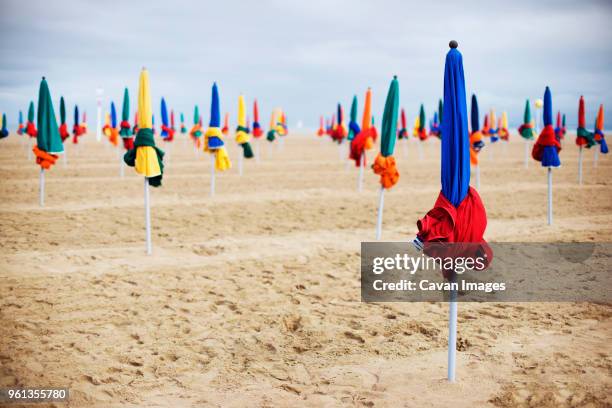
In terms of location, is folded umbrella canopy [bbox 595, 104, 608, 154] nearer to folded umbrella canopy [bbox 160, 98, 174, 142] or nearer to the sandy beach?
the sandy beach

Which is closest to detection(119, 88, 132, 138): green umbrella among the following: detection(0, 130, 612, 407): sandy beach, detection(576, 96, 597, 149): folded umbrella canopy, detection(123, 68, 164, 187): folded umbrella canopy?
detection(0, 130, 612, 407): sandy beach

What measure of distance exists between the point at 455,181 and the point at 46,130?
10.5 meters

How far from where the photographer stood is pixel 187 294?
22.0ft

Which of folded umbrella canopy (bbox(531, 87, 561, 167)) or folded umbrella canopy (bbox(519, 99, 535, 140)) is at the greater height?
folded umbrella canopy (bbox(519, 99, 535, 140))

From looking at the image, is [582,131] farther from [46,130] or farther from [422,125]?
[46,130]

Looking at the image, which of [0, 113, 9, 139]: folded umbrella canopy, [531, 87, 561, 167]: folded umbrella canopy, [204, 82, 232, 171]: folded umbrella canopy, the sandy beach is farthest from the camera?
[0, 113, 9, 139]: folded umbrella canopy

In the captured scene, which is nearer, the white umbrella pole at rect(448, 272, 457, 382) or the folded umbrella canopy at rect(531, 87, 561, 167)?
the white umbrella pole at rect(448, 272, 457, 382)

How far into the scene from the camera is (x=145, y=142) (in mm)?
8266

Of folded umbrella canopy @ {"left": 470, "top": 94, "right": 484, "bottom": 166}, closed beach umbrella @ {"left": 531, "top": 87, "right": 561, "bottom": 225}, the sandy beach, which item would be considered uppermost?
folded umbrella canopy @ {"left": 470, "top": 94, "right": 484, "bottom": 166}

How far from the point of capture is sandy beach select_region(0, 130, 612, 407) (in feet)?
13.9

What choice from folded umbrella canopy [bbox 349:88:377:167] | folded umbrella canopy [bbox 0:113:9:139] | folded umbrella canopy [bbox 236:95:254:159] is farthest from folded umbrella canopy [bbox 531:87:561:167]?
folded umbrella canopy [bbox 0:113:9:139]

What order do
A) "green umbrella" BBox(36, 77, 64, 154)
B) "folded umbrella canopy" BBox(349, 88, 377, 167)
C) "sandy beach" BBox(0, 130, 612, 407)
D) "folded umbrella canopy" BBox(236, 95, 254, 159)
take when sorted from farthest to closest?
"folded umbrella canopy" BBox(236, 95, 254, 159), "folded umbrella canopy" BBox(349, 88, 377, 167), "green umbrella" BBox(36, 77, 64, 154), "sandy beach" BBox(0, 130, 612, 407)

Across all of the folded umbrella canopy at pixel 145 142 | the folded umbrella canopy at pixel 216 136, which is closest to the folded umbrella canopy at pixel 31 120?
the folded umbrella canopy at pixel 216 136

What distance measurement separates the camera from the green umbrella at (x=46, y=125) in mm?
10688
